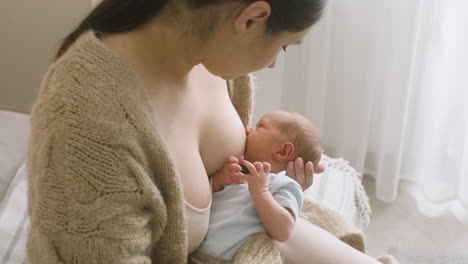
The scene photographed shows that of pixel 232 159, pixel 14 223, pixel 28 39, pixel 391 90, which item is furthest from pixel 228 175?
pixel 28 39

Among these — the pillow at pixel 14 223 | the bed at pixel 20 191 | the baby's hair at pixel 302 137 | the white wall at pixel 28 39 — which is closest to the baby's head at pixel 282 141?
the baby's hair at pixel 302 137

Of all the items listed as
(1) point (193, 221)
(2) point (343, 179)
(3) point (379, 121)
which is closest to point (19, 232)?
(1) point (193, 221)

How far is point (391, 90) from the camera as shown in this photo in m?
2.00

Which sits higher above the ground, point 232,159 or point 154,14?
point 154,14

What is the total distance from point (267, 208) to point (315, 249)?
0.45 ft

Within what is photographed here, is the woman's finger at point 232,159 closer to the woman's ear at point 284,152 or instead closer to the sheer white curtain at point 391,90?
the woman's ear at point 284,152

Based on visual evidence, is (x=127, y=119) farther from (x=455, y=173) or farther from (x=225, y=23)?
(x=455, y=173)

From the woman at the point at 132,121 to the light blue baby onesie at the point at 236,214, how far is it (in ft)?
0.29

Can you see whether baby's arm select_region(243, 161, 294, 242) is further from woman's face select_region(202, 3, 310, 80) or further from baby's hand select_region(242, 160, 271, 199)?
woman's face select_region(202, 3, 310, 80)

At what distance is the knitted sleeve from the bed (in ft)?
1.50

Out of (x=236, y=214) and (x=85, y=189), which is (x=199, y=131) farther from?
(x=85, y=189)

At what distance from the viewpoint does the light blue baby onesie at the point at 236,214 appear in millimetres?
1013

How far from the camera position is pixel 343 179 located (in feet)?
5.01

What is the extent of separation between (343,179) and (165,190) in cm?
81
